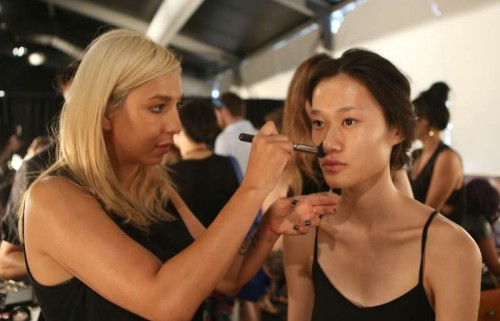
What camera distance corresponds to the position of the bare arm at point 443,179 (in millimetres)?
2172

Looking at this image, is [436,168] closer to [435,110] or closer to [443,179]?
[443,179]

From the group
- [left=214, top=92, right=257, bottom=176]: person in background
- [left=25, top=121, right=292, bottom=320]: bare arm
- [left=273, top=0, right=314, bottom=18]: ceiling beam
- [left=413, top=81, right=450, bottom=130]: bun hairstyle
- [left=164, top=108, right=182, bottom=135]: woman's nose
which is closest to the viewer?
[left=25, top=121, right=292, bottom=320]: bare arm

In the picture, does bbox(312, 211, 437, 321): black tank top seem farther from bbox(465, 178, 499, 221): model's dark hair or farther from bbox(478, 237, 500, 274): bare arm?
bbox(465, 178, 499, 221): model's dark hair

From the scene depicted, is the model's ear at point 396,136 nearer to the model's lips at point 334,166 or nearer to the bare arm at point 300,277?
the model's lips at point 334,166

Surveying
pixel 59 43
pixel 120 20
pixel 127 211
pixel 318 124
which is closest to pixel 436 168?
pixel 318 124

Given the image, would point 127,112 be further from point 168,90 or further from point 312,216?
point 312,216

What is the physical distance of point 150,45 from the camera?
106cm

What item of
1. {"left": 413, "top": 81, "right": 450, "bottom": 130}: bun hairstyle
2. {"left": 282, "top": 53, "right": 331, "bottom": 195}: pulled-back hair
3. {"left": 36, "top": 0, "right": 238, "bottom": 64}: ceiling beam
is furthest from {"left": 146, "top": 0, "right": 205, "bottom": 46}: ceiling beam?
{"left": 282, "top": 53, "right": 331, "bottom": 195}: pulled-back hair

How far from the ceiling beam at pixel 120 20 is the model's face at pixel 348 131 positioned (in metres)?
7.06

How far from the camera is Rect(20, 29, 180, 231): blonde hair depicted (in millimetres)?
1004

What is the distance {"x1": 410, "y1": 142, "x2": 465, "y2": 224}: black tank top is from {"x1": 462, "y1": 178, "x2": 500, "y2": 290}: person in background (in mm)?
35

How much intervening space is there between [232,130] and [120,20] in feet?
17.4

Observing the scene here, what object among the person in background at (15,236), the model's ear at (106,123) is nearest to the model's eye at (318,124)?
the model's ear at (106,123)

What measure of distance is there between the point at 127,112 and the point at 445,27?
2641 millimetres
